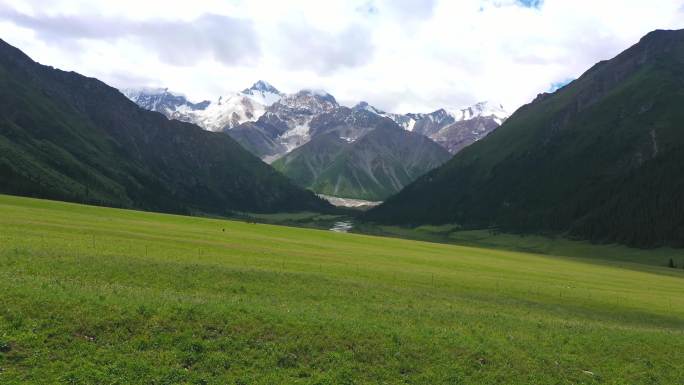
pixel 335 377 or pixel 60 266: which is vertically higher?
pixel 60 266

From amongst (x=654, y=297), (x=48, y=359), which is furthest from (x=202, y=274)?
(x=654, y=297)

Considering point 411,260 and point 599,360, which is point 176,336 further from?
point 411,260

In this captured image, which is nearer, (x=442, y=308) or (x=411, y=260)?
(x=442, y=308)

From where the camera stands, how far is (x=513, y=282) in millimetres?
61656

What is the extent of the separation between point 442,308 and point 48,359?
90.9ft

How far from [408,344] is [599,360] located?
12816mm

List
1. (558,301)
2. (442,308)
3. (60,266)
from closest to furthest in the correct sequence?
(60,266) → (442,308) → (558,301)

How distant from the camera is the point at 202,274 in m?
38.6

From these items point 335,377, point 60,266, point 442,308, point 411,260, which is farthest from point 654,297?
point 60,266

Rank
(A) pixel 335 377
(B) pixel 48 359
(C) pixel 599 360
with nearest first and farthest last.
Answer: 1. (B) pixel 48 359
2. (A) pixel 335 377
3. (C) pixel 599 360

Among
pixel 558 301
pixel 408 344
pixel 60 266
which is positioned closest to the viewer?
pixel 408 344

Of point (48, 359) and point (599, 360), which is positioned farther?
point (599, 360)

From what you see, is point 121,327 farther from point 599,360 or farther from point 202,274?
point 599,360

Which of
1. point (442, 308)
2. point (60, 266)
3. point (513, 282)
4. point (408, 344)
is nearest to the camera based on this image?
point (408, 344)
